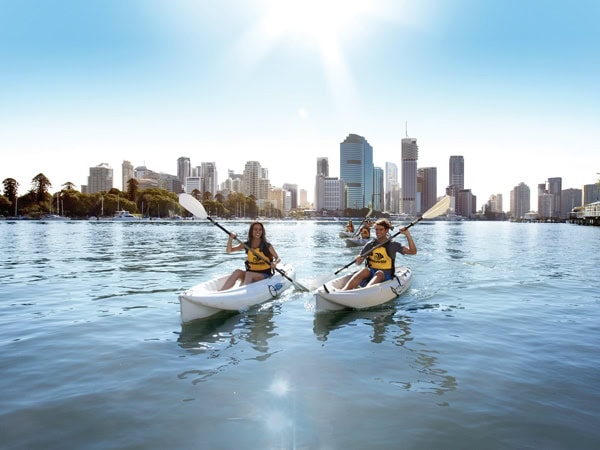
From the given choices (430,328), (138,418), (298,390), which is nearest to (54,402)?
(138,418)

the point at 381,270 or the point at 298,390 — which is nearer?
the point at 298,390

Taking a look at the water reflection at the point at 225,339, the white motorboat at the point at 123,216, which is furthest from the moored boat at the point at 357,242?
the white motorboat at the point at 123,216

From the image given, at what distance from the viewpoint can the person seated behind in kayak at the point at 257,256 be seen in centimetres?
1154

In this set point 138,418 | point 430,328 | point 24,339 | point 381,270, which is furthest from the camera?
point 381,270

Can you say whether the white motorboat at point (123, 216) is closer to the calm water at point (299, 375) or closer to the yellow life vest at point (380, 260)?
the calm water at point (299, 375)

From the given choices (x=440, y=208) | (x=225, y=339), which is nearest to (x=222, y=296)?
(x=225, y=339)

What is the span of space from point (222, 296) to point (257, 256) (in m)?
2.24

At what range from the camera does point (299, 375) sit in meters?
6.52

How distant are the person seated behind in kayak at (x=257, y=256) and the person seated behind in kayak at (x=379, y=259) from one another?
216cm

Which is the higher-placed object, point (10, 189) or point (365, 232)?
point (10, 189)

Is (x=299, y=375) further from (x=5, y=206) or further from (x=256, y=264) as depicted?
(x=5, y=206)

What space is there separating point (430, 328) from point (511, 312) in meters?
3.16

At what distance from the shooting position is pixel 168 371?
21.7ft

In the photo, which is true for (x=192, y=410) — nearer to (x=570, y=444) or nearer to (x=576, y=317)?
(x=570, y=444)
